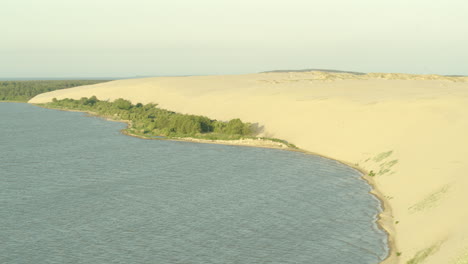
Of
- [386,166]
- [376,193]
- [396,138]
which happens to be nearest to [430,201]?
[376,193]

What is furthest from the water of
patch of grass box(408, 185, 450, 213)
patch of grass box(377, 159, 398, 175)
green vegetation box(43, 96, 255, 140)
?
green vegetation box(43, 96, 255, 140)

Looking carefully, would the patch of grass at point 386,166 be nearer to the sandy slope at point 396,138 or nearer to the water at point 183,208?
the sandy slope at point 396,138

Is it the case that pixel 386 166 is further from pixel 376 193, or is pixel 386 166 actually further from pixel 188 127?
pixel 188 127

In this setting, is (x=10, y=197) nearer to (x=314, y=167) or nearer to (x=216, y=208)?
(x=216, y=208)

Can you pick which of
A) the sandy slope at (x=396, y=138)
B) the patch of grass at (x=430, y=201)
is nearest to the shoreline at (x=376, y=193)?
the sandy slope at (x=396, y=138)

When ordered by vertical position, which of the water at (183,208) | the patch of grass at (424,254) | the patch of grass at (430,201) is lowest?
the water at (183,208)

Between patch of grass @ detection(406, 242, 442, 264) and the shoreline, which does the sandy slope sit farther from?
the shoreline
